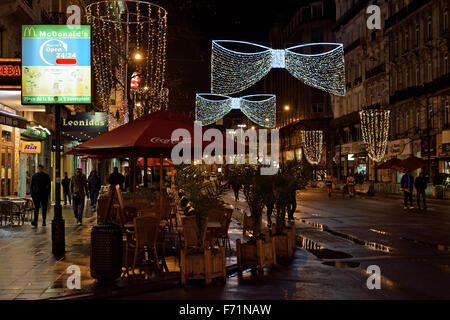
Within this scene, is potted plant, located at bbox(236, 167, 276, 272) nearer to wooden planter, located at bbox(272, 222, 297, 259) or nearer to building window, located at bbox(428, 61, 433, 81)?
wooden planter, located at bbox(272, 222, 297, 259)

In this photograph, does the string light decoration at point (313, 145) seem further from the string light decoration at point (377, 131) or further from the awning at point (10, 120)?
the awning at point (10, 120)

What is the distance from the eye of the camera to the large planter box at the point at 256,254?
9.73m

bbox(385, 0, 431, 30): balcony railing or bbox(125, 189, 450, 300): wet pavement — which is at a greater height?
bbox(385, 0, 431, 30): balcony railing

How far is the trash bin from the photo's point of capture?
28.1 ft

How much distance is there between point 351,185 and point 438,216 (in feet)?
49.5

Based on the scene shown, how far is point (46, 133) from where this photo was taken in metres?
28.0

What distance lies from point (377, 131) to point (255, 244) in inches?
1718

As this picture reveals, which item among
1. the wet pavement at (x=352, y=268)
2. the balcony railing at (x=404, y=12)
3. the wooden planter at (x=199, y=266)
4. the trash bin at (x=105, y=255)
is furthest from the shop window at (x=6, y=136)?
the balcony railing at (x=404, y=12)

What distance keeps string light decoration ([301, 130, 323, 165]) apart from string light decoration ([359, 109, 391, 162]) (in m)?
16.6

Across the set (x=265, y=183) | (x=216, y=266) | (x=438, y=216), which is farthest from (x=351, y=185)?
(x=216, y=266)

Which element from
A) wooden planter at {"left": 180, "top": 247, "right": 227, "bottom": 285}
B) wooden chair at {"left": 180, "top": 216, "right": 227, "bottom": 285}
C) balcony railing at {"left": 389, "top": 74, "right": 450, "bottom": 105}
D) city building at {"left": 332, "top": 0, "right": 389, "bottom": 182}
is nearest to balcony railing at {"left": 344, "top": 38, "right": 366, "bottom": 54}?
city building at {"left": 332, "top": 0, "right": 389, "bottom": 182}

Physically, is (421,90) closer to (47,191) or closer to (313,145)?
(313,145)

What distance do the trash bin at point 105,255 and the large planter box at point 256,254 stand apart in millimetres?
2308
